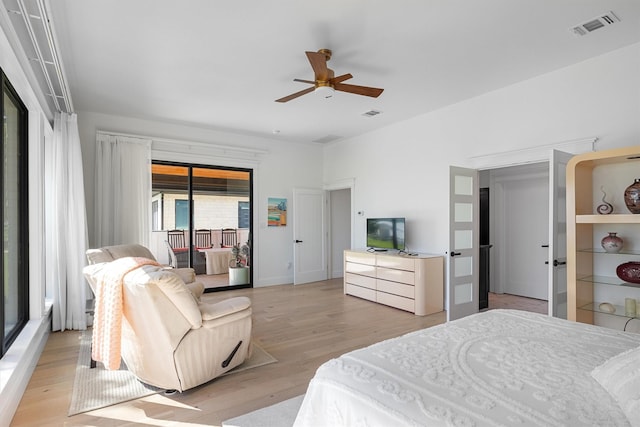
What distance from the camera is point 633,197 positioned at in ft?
9.40

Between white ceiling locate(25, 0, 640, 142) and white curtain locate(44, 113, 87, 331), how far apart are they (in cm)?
76

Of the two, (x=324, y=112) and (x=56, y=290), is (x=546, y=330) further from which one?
(x=56, y=290)

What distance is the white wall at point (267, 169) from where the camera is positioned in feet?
19.2

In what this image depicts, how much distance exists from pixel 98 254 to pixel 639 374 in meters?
4.34

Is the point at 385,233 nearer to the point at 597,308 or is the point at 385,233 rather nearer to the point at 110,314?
the point at 597,308

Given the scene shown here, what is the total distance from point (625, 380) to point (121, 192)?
19.0 ft

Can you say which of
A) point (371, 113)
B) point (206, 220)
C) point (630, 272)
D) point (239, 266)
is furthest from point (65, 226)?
point (630, 272)

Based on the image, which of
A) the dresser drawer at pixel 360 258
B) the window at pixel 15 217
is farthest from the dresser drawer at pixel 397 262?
the window at pixel 15 217

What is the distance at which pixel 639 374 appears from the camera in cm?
102

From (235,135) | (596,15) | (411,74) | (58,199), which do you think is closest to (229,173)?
(235,135)

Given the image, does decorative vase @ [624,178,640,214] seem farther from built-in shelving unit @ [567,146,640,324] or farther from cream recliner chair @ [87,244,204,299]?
cream recliner chair @ [87,244,204,299]

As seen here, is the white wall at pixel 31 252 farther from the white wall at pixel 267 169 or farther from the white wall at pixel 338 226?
the white wall at pixel 338 226

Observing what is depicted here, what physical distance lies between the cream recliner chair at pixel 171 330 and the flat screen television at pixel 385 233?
3.24m

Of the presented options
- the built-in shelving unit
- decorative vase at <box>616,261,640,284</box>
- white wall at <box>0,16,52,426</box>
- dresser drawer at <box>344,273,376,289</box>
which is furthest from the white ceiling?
dresser drawer at <box>344,273,376,289</box>
